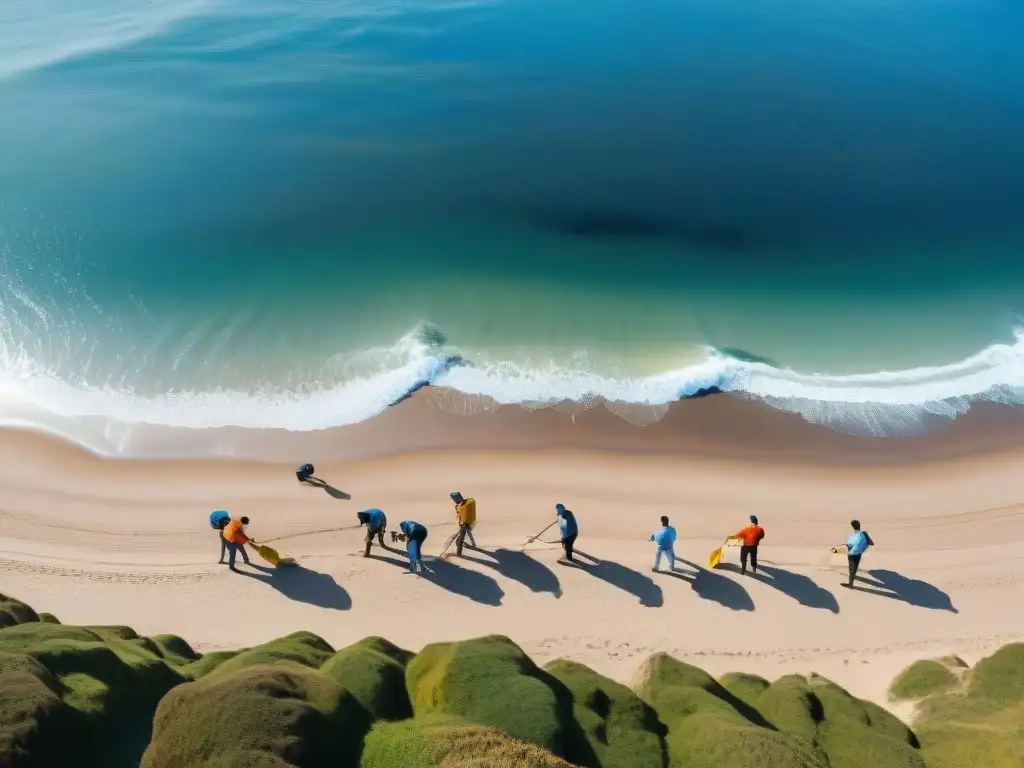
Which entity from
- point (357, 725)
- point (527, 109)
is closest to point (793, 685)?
point (357, 725)

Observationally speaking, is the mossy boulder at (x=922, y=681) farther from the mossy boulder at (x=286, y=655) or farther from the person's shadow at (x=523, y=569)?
the mossy boulder at (x=286, y=655)

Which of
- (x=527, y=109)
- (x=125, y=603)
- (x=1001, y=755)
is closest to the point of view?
(x=1001, y=755)

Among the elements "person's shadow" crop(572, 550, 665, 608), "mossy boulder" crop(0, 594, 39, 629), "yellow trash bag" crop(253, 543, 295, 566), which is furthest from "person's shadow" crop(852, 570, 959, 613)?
"mossy boulder" crop(0, 594, 39, 629)

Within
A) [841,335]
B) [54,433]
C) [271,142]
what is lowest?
[54,433]

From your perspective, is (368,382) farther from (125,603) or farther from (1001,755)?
(1001,755)

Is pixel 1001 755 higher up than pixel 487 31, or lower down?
lower down

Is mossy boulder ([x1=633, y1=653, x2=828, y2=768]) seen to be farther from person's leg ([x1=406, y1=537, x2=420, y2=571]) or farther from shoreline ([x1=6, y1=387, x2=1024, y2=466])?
shoreline ([x1=6, y1=387, x2=1024, y2=466])

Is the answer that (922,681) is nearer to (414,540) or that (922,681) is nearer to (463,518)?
(463,518)

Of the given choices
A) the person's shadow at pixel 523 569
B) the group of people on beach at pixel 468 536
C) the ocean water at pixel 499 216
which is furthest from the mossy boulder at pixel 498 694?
the ocean water at pixel 499 216
